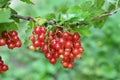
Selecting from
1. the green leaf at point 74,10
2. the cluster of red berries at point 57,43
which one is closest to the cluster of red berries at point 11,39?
the cluster of red berries at point 57,43

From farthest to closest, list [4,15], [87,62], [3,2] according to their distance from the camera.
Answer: [87,62] < [3,2] < [4,15]

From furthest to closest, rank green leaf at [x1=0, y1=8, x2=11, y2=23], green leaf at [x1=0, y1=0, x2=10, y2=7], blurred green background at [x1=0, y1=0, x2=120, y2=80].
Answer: blurred green background at [x1=0, y1=0, x2=120, y2=80] < green leaf at [x1=0, y1=0, x2=10, y2=7] < green leaf at [x1=0, y1=8, x2=11, y2=23]

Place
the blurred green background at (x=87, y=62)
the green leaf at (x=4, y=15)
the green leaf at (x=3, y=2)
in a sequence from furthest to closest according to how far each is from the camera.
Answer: the blurred green background at (x=87, y=62) → the green leaf at (x=3, y=2) → the green leaf at (x=4, y=15)

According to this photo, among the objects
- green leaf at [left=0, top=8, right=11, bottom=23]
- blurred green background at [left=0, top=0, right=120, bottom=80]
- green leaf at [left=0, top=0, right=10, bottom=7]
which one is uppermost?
green leaf at [left=0, top=0, right=10, bottom=7]

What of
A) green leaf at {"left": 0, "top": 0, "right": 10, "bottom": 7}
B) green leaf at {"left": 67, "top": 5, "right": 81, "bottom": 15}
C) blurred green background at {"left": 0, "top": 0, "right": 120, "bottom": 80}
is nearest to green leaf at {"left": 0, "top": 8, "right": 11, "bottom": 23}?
green leaf at {"left": 0, "top": 0, "right": 10, "bottom": 7}

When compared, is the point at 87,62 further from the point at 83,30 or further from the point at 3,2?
the point at 3,2

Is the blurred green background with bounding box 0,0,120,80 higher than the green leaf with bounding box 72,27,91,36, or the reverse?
the green leaf with bounding box 72,27,91,36

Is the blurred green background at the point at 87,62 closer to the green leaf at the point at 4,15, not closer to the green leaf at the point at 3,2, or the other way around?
the green leaf at the point at 3,2

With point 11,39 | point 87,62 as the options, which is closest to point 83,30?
point 11,39

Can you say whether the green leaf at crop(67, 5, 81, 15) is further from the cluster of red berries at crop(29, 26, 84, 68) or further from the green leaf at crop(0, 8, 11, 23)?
the green leaf at crop(0, 8, 11, 23)
